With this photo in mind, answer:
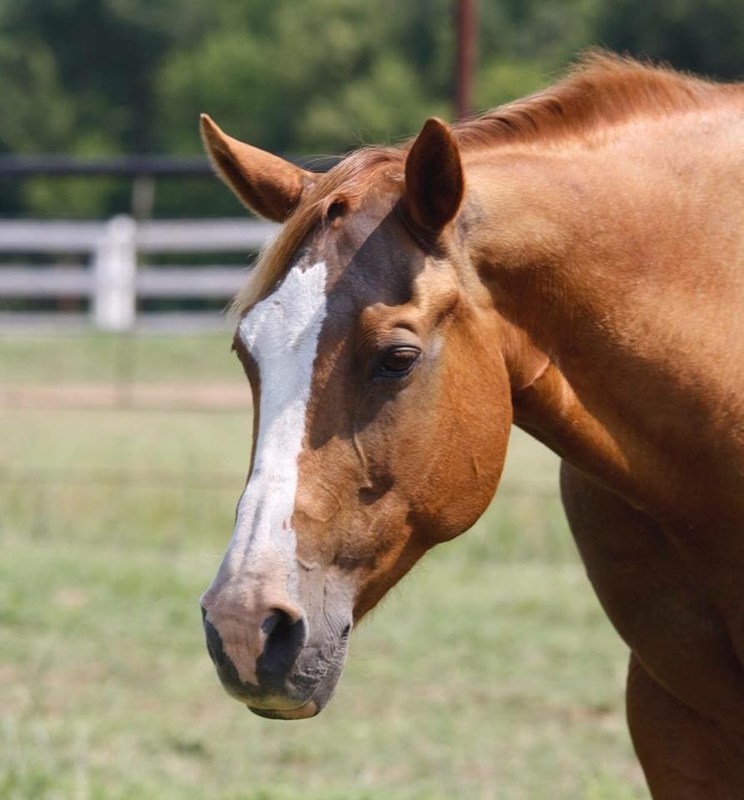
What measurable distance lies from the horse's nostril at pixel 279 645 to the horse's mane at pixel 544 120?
21.9 inches

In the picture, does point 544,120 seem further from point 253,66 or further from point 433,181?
point 253,66

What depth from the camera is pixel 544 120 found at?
2717 millimetres

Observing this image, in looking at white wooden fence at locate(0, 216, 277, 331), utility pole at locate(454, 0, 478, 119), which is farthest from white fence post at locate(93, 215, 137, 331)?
utility pole at locate(454, 0, 478, 119)

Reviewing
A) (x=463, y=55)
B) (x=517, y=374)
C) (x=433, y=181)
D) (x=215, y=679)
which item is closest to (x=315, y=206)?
(x=433, y=181)

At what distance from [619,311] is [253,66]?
4152 cm

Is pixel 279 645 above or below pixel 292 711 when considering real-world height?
above

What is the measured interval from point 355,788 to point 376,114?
33542 mm

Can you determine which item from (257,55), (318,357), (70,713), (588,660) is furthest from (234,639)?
(257,55)

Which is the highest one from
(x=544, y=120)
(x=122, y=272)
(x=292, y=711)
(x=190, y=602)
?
(x=544, y=120)

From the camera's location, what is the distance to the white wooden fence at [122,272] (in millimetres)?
14578

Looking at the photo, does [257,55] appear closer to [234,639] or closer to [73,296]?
[73,296]

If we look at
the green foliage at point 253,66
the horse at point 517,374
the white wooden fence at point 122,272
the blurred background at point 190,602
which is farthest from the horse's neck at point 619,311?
the green foliage at point 253,66

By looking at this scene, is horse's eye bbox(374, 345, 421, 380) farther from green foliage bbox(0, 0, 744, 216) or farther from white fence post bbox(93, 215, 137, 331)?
green foliage bbox(0, 0, 744, 216)

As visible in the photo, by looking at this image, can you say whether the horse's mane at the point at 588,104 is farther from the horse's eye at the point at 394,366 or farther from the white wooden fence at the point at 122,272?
the white wooden fence at the point at 122,272
